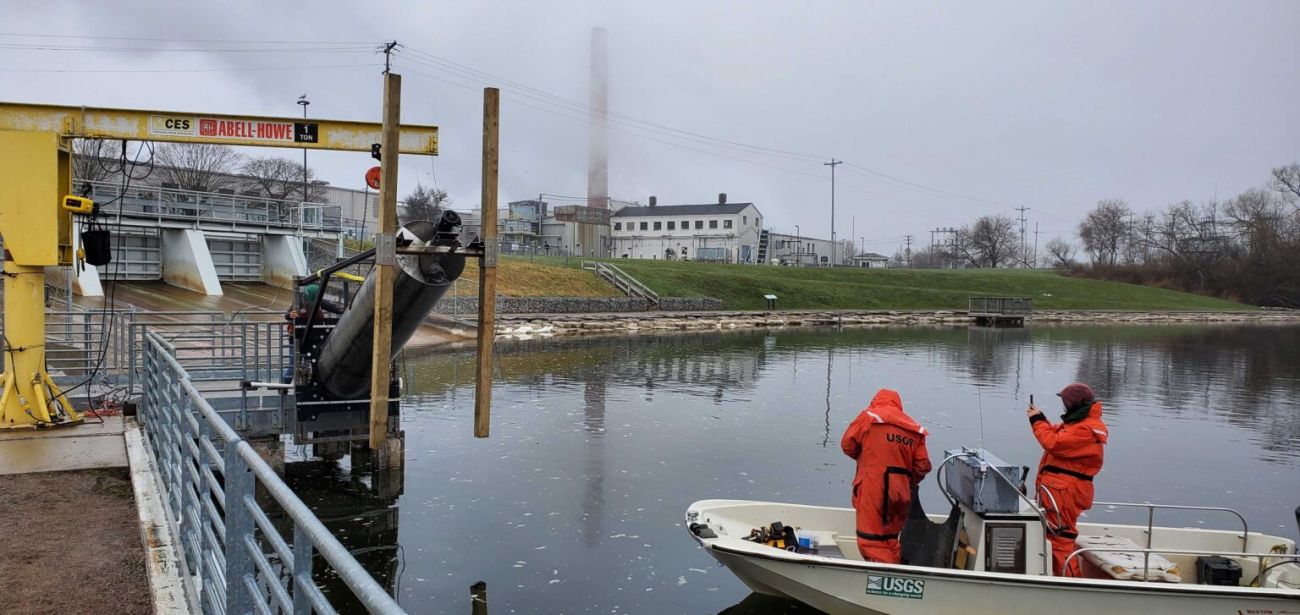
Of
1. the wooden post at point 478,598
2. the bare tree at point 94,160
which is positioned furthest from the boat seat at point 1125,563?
the bare tree at point 94,160

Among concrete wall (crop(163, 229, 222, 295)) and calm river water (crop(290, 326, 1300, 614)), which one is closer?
calm river water (crop(290, 326, 1300, 614))

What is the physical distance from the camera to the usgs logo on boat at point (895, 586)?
7.77 meters

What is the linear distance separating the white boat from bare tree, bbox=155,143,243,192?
64.6 m

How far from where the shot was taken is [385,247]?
7.79m

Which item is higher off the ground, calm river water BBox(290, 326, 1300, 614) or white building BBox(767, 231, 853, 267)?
white building BBox(767, 231, 853, 267)

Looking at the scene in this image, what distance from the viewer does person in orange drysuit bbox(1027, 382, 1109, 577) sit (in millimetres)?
7914

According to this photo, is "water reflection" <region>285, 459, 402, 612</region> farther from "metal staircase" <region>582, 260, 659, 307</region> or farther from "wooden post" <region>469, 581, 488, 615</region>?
"metal staircase" <region>582, 260, 659, 307</region>

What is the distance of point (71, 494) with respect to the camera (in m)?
7.78

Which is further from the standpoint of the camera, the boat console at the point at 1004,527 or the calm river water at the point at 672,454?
the calm river water at the point at 672,454

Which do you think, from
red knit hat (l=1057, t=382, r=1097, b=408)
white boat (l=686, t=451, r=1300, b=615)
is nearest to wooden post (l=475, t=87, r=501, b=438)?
white boat (l=686, t=451, r=1300, b=615)

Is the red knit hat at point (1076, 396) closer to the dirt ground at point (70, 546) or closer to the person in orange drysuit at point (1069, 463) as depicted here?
the person in orange drysuit at point (1069, 463)

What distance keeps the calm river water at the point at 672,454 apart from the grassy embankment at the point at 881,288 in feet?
96.4

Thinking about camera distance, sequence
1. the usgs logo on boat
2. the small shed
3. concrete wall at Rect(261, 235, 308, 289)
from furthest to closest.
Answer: the small shed < concrete wall at Rect(261, 235, 308, 289) < the usgs logo on boat

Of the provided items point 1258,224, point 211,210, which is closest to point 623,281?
point 211,210
